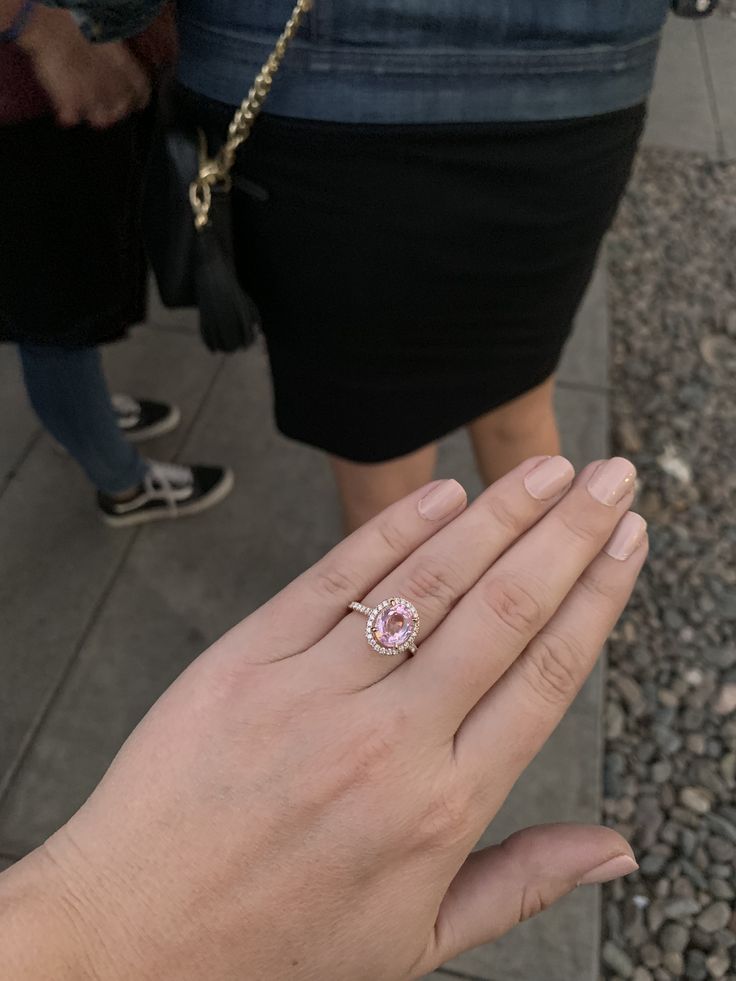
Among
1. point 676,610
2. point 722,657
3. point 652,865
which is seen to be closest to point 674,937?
point 652,865

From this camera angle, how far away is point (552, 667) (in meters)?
0.97

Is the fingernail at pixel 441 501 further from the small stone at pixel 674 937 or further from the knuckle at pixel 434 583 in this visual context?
the small stone at pixel 674 937

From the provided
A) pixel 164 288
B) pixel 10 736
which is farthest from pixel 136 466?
pixel 164 288

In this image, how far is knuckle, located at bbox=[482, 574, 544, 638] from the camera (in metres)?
0.95

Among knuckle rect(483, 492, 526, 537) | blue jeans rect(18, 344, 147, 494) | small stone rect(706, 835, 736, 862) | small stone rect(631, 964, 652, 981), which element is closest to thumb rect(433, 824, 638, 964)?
knuckle rect(483, 492, 526, 537)

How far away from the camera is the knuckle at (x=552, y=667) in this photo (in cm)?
96

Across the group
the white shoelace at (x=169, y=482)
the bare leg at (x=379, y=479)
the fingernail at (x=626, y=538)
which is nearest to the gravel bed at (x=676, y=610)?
the bare leg at (x=379, y=479)

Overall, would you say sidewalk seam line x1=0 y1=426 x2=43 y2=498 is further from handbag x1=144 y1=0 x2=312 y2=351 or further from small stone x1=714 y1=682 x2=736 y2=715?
small stone x1=714 y1=682 x2=736 y2=715

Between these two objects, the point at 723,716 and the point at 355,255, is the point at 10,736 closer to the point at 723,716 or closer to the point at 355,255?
the point at 355,255

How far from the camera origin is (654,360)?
116 inches

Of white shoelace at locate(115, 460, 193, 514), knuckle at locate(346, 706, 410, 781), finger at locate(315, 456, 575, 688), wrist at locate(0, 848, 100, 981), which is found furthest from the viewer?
white shoelace at locate(115, 460, 193, 514)

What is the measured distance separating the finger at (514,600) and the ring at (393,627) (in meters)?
0.02

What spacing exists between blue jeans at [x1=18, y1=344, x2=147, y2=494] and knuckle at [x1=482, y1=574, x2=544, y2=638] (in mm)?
1183

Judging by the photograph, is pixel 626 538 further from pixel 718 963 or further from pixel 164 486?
pixel 164 486
